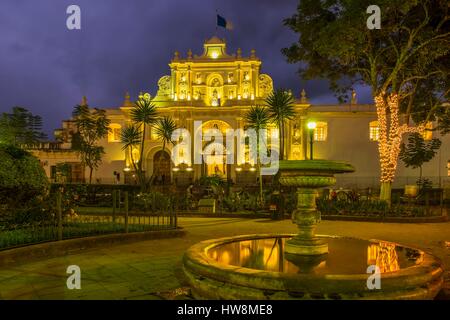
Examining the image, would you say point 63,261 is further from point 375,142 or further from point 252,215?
point 375,142

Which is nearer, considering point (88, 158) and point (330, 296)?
point (330, 296)

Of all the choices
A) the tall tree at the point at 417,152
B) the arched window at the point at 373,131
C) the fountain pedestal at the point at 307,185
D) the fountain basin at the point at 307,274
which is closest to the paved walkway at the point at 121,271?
the fountain basin at the point at 307,274

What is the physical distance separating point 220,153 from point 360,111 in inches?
479

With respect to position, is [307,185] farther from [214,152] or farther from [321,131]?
[321,131]

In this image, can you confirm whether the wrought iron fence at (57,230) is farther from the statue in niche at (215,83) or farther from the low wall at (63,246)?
the statue in niche at (215,83)

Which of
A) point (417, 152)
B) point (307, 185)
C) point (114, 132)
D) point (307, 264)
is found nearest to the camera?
point (307, 264)

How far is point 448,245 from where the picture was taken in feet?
31.7

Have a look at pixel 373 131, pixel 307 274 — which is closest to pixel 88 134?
pixel 373 131

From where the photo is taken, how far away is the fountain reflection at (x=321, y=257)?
227 inches

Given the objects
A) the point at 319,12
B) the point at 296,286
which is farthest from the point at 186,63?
the point at 296,286

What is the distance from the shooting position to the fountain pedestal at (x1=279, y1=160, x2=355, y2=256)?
6.00 m

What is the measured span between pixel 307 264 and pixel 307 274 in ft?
3.40

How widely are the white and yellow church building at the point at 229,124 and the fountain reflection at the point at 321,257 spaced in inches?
1017

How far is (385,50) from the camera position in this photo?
18078 mm
